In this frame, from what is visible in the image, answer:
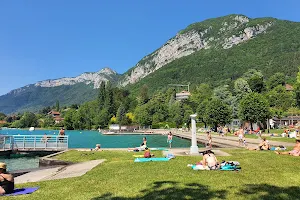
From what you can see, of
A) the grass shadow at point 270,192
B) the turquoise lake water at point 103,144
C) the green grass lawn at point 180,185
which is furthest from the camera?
the turquoise lake water at point 103,144

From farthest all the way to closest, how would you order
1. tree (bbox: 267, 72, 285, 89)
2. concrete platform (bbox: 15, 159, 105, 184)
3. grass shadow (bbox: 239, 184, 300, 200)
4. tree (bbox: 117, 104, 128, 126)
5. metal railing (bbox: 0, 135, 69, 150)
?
tree (bbox: 117, 104, 128, 126) → tree (bbox: 267, 72, 285, 89) → metal railing (bbox: 0, 135, 69, 150) → concrete platform (bbox: 15, 159, 105, 184) → grass shadow (bbox: 239, 184, 300, 200)

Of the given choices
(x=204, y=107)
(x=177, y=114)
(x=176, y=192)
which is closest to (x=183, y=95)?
(x=177, y=114)

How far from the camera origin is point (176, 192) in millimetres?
8172

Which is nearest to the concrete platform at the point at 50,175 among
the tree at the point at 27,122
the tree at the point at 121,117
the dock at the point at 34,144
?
the dock at the point at 34,144

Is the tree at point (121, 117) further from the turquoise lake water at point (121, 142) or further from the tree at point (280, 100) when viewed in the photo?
the tree at point (280, 100)

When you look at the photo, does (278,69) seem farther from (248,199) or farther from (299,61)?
(248,199)

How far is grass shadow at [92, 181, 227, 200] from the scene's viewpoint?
304 inches

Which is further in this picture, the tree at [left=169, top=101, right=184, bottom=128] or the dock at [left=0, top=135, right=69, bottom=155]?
the tree at [left=169, top=101, right=184, bottom=128]

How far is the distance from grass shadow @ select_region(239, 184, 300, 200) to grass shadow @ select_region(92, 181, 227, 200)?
0.83m

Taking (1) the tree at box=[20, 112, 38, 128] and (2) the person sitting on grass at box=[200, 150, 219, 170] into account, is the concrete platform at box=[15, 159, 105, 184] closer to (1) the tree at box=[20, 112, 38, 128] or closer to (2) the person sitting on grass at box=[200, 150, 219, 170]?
(2) the person sitting on grass at box=[200, 150, 219, 170]

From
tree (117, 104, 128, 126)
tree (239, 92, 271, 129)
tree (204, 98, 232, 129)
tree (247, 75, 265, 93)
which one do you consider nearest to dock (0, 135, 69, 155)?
tree (239, 92, 271, 129)

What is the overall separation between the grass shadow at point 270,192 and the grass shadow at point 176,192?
0.83 m

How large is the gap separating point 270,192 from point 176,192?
9.50 ft

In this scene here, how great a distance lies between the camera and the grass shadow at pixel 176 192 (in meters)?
7.72
